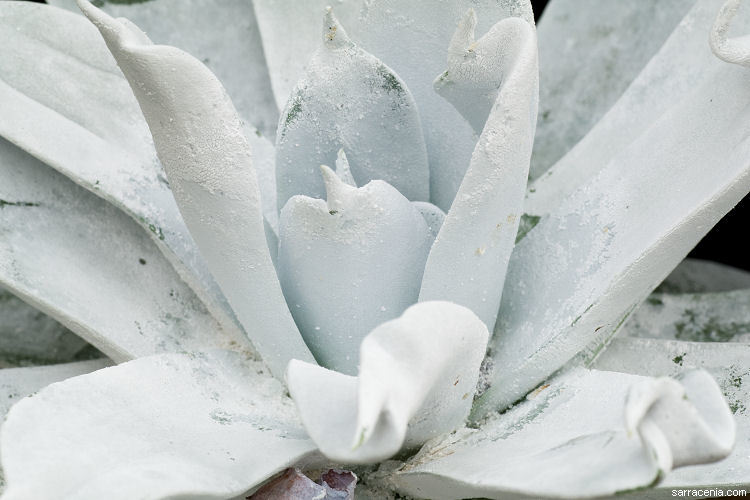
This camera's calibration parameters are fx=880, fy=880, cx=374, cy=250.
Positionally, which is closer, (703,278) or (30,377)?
(30,377)

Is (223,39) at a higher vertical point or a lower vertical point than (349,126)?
higher

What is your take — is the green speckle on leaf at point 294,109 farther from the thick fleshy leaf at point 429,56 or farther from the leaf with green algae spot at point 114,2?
the leaf with green algae spot at point 114,2

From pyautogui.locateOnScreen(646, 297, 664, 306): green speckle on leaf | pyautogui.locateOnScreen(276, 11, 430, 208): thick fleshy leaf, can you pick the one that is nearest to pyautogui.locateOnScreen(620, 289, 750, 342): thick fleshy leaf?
pyautogui.locateOnScreen(646, 297, 664, 306): green speckle on leaf

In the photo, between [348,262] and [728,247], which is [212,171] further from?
[728,247]

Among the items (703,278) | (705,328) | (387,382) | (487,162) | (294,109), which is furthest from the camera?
(703,278)

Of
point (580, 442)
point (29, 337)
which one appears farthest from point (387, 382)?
point (29, 337)

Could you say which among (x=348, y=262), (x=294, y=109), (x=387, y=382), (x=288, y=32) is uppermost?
(x=288, y=32)

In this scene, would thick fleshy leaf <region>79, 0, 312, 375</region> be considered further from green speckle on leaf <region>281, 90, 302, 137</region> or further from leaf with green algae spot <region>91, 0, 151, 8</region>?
leaf with green algae spot <region>91, 0, 151, 8</region>
